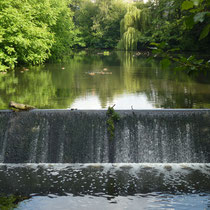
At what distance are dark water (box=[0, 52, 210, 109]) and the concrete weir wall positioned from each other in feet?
3.65

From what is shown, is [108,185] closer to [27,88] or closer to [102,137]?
[102,137]

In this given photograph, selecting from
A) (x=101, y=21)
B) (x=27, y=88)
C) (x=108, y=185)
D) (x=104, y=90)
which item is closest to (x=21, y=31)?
(x=27, y=88)

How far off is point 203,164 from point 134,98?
3.74m

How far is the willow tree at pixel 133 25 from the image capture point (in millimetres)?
31923

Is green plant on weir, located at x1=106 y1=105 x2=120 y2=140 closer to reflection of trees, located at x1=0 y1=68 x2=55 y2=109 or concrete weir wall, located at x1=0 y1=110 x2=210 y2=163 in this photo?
concrete weir wall, located at x1=0 y1=110 x2=210 y2=163

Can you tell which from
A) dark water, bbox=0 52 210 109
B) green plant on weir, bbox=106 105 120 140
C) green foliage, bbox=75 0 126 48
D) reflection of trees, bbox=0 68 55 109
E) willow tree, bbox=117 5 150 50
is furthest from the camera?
green foliage, bbox=75 0 126 48

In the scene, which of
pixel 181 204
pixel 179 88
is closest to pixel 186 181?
pixel 181 204

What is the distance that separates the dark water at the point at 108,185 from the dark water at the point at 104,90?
2153 mm

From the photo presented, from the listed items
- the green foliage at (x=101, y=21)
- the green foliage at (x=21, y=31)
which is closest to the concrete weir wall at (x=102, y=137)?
the green foliage at (x=21, y=31)

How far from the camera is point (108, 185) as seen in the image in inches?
204

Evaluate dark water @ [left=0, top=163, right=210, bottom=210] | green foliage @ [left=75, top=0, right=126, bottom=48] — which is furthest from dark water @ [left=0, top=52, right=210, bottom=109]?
green foliage @ [left=75, top=0, right=126, bottom=48]

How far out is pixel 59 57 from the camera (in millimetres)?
24094

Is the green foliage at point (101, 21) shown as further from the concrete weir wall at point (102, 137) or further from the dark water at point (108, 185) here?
the dark water at point (108, 185)

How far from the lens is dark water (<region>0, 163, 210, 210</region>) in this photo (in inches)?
183
